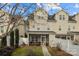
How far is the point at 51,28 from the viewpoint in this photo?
8.50 ft

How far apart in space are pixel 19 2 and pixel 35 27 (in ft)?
0.97

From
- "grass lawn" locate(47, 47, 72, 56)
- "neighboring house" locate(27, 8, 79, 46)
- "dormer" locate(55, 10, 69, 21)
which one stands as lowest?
"grass lawn" locate(47, 47, 72, 56)

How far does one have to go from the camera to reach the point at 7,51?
2.60m

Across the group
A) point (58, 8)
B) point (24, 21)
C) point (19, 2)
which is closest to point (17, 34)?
point (24, 21)

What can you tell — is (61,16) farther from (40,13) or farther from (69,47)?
(69,47)

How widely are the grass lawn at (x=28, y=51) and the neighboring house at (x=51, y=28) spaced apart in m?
0.06

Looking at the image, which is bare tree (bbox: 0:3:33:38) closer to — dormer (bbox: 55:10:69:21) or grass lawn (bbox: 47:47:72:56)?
dormer (bbox: 55:10:69:21)

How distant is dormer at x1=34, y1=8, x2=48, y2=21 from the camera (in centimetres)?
260

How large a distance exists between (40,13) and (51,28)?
0.61ft

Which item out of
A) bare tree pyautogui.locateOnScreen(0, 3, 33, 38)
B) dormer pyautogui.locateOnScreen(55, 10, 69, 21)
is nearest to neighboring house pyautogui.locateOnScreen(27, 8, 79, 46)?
dormer pyautogui.locateOnScreen(55, 10, 69, 21)

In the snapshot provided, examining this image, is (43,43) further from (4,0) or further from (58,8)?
(4,0)

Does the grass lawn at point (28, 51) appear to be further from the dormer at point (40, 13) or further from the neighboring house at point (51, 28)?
the dormer at point (40, 13)

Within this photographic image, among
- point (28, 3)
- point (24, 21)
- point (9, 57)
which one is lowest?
point (9, 57)

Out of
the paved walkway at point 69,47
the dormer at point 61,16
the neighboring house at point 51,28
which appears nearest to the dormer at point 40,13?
the neighboring house at point 51,28
